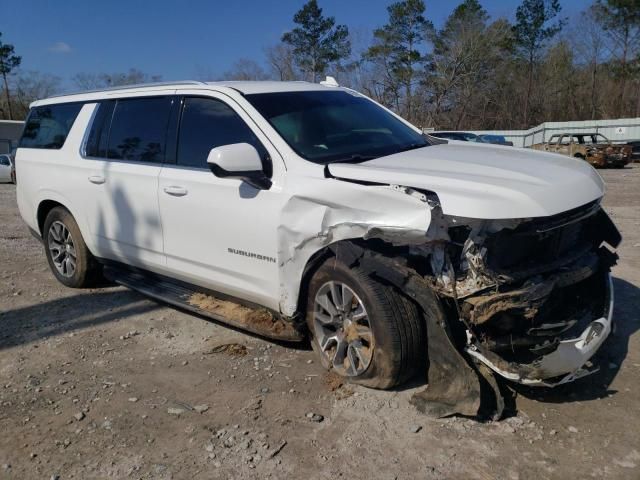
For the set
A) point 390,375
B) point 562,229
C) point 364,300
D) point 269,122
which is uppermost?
point 269,122

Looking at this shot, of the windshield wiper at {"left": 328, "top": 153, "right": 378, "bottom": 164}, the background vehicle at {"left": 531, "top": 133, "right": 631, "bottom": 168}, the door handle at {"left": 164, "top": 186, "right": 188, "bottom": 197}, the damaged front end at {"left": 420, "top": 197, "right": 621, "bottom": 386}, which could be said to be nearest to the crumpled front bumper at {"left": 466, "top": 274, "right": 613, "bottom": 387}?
the damaged front end at {"left": 420, "top": 197, "right": 621, "bottom": 386}

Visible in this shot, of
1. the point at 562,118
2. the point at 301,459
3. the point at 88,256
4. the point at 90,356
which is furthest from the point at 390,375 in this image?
the point at 562,118

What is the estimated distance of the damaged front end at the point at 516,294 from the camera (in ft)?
9.87

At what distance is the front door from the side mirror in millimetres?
98

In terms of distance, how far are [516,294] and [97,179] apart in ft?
12.2

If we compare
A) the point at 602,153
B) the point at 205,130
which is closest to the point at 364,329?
the point at 205,130

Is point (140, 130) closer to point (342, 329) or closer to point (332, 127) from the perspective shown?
point (332, 127)

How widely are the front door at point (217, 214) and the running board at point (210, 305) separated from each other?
154mm

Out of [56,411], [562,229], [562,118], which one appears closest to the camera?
[562,229]

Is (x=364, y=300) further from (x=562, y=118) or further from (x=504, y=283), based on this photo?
(x=562, y=118)

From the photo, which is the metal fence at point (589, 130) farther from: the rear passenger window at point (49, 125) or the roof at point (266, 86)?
the roof at point (266, 86)

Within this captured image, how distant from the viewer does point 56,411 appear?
3.56m

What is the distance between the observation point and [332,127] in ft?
13.8

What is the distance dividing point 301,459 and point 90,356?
2155mm
